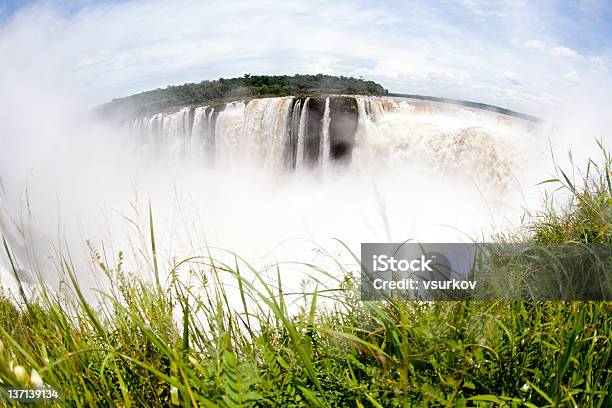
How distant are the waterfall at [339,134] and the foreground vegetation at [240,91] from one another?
1.07 m

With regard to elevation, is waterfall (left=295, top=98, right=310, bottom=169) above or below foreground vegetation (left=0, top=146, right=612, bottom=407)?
above

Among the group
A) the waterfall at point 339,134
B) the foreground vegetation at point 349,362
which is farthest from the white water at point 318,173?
the foreground vegetation at point 349,362

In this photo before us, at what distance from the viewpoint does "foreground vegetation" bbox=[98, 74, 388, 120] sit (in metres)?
14.4

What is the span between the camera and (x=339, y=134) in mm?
13414

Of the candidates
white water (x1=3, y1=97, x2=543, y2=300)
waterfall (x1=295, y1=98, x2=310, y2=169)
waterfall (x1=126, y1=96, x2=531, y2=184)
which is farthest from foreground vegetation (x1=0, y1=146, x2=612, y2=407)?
waterfall (x1=295, y1=98, x2=310, y2=169)

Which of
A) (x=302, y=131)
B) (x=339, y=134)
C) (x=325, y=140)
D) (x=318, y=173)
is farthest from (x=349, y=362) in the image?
(x=318, y=173)

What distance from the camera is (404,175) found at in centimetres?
1223

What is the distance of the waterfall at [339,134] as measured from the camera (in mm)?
10750

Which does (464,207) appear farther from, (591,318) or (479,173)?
(591,318)

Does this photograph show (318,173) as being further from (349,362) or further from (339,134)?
(349,362)

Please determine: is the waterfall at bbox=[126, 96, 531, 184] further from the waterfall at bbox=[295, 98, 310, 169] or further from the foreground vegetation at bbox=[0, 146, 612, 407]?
the foreground vegetation at bbox=[0, 146, 612, 407]

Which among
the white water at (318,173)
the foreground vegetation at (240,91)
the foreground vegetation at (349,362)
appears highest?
the foreground vegetation at (240,91)

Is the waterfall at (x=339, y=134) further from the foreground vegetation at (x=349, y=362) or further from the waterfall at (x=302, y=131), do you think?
the foreground vegetation at (x=349, y=362)

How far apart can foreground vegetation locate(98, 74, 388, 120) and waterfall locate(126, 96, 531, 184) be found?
42.0 inches
